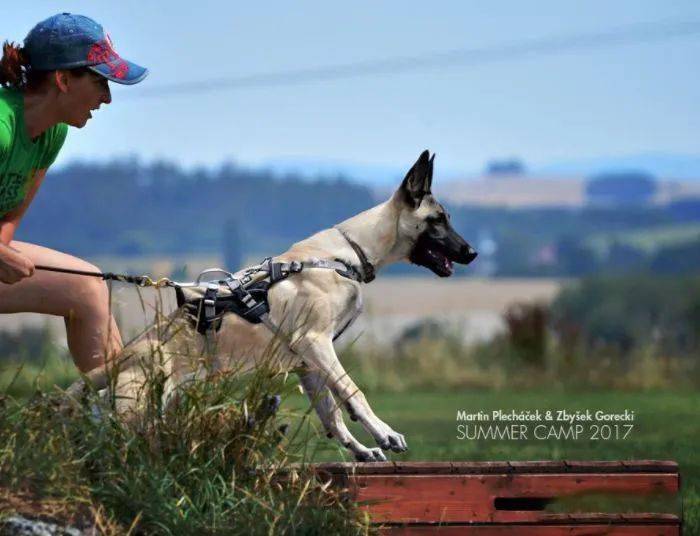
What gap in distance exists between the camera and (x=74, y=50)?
595 centimetres

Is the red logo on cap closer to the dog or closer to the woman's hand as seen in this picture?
the woman's hand

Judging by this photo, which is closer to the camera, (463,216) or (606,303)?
(606,303)

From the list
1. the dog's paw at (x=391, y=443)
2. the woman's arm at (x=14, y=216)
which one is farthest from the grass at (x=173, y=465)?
the dog's paw at (x=391, y=443)

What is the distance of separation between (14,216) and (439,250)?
2.45 m

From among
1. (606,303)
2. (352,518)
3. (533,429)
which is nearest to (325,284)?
(352,518)

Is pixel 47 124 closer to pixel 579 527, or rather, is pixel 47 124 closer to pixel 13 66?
pixel 13 66

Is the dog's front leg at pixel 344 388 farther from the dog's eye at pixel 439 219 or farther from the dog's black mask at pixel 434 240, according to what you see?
the dog's eye at pixel 439 219

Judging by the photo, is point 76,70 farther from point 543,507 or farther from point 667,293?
point 667,293

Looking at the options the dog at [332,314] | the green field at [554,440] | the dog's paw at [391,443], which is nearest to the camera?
the dog at [332,314]

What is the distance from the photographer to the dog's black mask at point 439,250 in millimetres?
7863

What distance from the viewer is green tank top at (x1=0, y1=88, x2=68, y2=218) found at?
5840mm

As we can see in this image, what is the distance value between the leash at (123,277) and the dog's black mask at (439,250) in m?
1.68

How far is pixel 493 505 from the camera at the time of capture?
5.93 meters

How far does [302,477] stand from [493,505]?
74 cm
